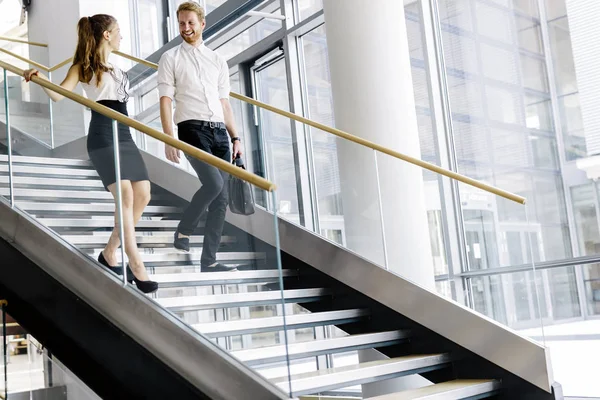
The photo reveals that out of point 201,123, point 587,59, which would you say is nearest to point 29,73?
point 201,123

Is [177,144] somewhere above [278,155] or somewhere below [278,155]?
below

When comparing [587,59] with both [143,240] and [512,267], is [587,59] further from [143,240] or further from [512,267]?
[143,240]

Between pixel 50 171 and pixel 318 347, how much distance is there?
7.58 ft

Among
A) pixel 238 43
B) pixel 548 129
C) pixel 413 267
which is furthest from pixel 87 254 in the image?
pixel 238 43

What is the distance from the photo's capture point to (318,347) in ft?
12.6

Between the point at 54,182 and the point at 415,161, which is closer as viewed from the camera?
the point at 415,161

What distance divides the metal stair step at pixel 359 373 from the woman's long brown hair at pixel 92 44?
2.03m

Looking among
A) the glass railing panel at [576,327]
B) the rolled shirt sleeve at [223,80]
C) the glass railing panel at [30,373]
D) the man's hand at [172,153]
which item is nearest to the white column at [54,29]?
the glass railing panel at [30,373]

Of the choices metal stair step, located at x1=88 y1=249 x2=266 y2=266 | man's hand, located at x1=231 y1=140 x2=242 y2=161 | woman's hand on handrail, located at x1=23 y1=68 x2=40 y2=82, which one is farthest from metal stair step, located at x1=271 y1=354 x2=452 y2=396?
woman's hand on handrail, located at x1=23 y1=68 x2=40 y2=82

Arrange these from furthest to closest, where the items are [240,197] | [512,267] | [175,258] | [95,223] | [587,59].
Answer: [587,59], [512,267], [95,223], [175,258], [240,197]

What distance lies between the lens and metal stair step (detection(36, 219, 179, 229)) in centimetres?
384

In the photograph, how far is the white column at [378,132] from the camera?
493 centimetres

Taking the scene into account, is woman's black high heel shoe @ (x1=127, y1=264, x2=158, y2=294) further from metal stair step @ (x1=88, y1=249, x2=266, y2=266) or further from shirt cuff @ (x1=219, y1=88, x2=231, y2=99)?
shirt cuff @ (x1=219, y1=88, x2=231, y2=99)

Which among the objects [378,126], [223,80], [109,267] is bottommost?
[109,267]
